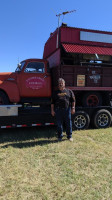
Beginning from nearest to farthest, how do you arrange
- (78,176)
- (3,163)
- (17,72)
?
(78,176)
(3,163)
(17,72)

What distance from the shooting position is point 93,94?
6820mm

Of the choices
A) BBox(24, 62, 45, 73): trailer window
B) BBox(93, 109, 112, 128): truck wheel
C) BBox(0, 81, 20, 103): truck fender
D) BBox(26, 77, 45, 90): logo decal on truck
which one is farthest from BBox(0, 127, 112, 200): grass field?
BBox(24, 62, 45, 73): trailer window

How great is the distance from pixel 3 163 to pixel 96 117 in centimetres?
381

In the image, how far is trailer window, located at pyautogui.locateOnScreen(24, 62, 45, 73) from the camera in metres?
6.29

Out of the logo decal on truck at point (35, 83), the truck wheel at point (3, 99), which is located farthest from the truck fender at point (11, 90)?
the logo decal on truck at point (35, 83)

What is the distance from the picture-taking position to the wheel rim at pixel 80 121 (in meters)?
6.30

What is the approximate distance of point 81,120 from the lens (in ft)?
20.9

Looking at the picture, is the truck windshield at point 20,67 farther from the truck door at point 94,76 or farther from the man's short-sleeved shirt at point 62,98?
the truck door at point 94,76

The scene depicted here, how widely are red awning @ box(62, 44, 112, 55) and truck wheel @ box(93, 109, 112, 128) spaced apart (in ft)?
7.18

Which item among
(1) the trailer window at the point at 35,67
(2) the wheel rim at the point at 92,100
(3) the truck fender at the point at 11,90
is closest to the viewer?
(3) the truck fender at the point at 11,90

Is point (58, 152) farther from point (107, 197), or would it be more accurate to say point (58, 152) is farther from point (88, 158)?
point (107, 197)

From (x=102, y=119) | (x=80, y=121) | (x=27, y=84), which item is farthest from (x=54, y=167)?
(x=102, y=119)

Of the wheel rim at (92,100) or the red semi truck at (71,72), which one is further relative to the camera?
the wheel rim at (92,100)

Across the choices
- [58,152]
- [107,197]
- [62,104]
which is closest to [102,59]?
[62,104]
